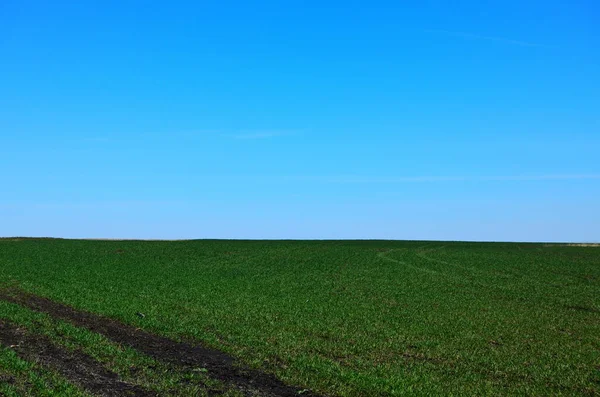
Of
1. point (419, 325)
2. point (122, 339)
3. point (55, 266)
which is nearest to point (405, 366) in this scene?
point (419, 325)

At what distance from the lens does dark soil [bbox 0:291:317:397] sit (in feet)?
56.0

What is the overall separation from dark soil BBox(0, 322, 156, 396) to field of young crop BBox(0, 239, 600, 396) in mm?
53

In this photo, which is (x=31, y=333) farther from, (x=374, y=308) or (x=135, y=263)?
(x=135, y=263)

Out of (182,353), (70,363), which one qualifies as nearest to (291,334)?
(182,353)

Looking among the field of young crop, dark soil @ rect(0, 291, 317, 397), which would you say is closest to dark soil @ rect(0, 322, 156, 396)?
the field of young crop

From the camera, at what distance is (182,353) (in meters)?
20.8

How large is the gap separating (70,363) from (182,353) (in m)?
3.61

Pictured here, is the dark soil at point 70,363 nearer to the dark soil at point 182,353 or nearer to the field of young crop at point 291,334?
the field of young crop at point 291,334

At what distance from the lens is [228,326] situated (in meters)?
25.9

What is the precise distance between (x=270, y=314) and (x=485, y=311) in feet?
38.7

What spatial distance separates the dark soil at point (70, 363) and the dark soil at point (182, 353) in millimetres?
2188

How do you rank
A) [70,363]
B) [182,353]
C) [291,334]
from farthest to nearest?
[291,334], [182,353], [70,363]

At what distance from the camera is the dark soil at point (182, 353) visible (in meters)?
17.1

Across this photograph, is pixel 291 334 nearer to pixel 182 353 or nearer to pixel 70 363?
pixel 182 353
